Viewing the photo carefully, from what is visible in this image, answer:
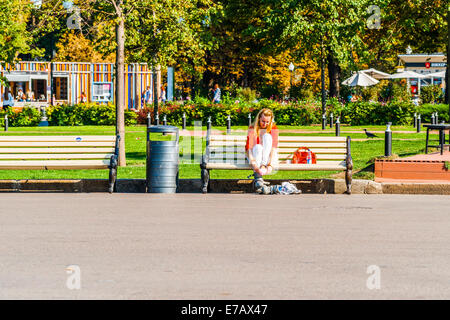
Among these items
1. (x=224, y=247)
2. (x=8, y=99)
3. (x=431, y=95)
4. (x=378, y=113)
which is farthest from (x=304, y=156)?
(x=8, y=99)

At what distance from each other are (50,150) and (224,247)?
752 cm

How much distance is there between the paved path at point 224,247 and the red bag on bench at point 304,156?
1653 mm

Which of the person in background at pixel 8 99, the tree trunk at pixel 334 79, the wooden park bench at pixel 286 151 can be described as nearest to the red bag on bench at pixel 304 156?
the wooden park bench at pixel 286 151

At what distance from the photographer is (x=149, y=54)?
2086 cm

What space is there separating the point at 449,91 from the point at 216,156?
26367mm

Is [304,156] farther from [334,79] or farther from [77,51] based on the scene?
[77,51]

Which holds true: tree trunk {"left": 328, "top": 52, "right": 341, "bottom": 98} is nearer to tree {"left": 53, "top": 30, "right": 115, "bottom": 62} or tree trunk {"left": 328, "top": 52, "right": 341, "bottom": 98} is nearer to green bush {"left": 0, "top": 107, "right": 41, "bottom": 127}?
green bush {"left": 0, "top": 107, "right": 41, "bottom": 127}

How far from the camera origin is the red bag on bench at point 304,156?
14922 mm

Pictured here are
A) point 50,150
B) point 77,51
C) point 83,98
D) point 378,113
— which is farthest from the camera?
point 77,51

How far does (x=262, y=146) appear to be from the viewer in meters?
14.4

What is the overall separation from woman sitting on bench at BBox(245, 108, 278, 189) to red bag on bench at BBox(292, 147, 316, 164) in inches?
28.4

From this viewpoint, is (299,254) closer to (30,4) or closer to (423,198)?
(423,198)

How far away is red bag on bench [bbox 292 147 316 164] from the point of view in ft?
49.0
